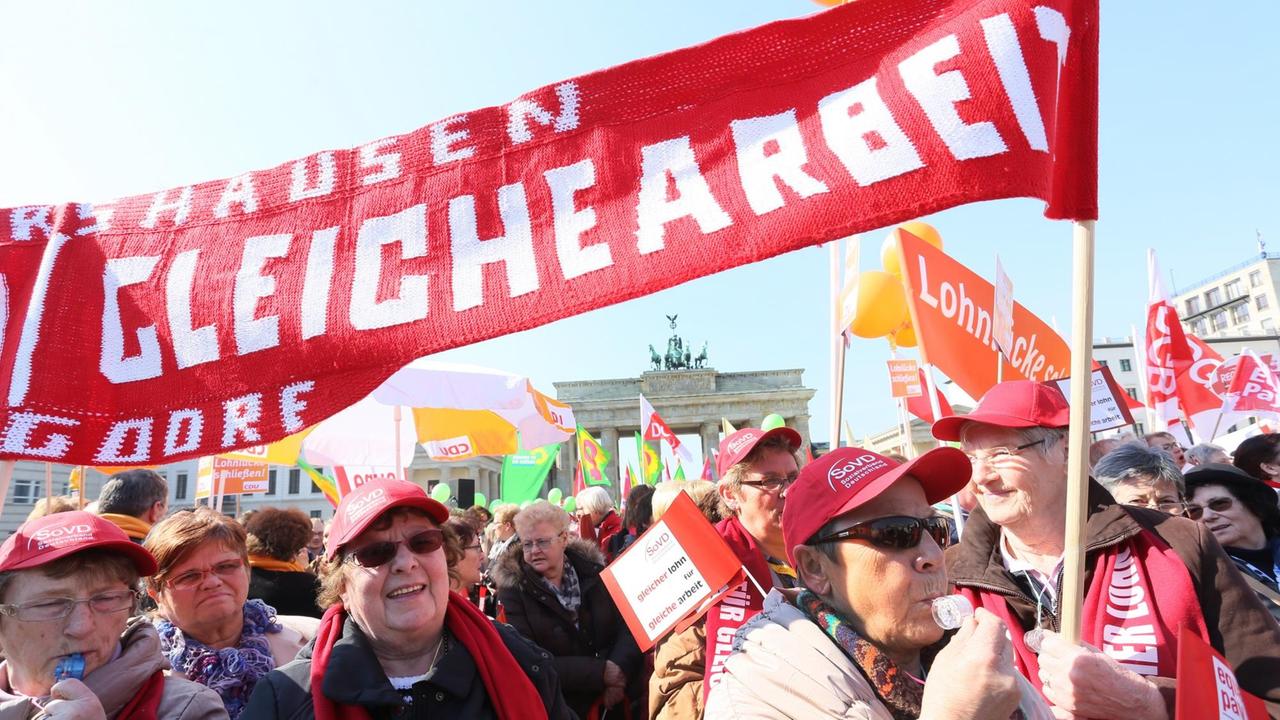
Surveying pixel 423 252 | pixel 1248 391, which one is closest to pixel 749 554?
pixel 423 252

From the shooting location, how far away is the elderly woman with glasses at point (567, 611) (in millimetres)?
4125

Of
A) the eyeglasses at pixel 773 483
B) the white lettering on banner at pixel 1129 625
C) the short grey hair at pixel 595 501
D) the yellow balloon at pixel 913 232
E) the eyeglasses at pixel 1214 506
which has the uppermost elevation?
the yellow balloon at pixel 913 232

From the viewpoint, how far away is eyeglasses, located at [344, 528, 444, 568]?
2.46 meters

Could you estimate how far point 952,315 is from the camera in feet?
16.5

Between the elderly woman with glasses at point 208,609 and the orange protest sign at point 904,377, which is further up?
the orange protest sign at point 904,377

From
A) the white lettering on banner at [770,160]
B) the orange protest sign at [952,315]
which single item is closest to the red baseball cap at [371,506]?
the white lettering on banner at [770,160]

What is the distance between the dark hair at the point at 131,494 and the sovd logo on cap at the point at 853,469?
3.76 m

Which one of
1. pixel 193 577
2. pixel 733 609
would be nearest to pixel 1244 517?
pixel 733 609

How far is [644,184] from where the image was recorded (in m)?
2.46

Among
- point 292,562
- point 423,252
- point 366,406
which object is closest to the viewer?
point 423,252

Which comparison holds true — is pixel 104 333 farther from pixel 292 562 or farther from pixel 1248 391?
pixel 1248 391

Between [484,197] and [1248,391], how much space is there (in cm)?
1053

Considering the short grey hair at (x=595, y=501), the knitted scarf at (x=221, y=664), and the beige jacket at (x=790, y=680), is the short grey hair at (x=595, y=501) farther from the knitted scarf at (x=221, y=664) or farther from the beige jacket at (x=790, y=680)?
the beige jacket at (x=790, y=680)

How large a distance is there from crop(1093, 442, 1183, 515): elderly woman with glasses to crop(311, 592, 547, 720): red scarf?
271cm
